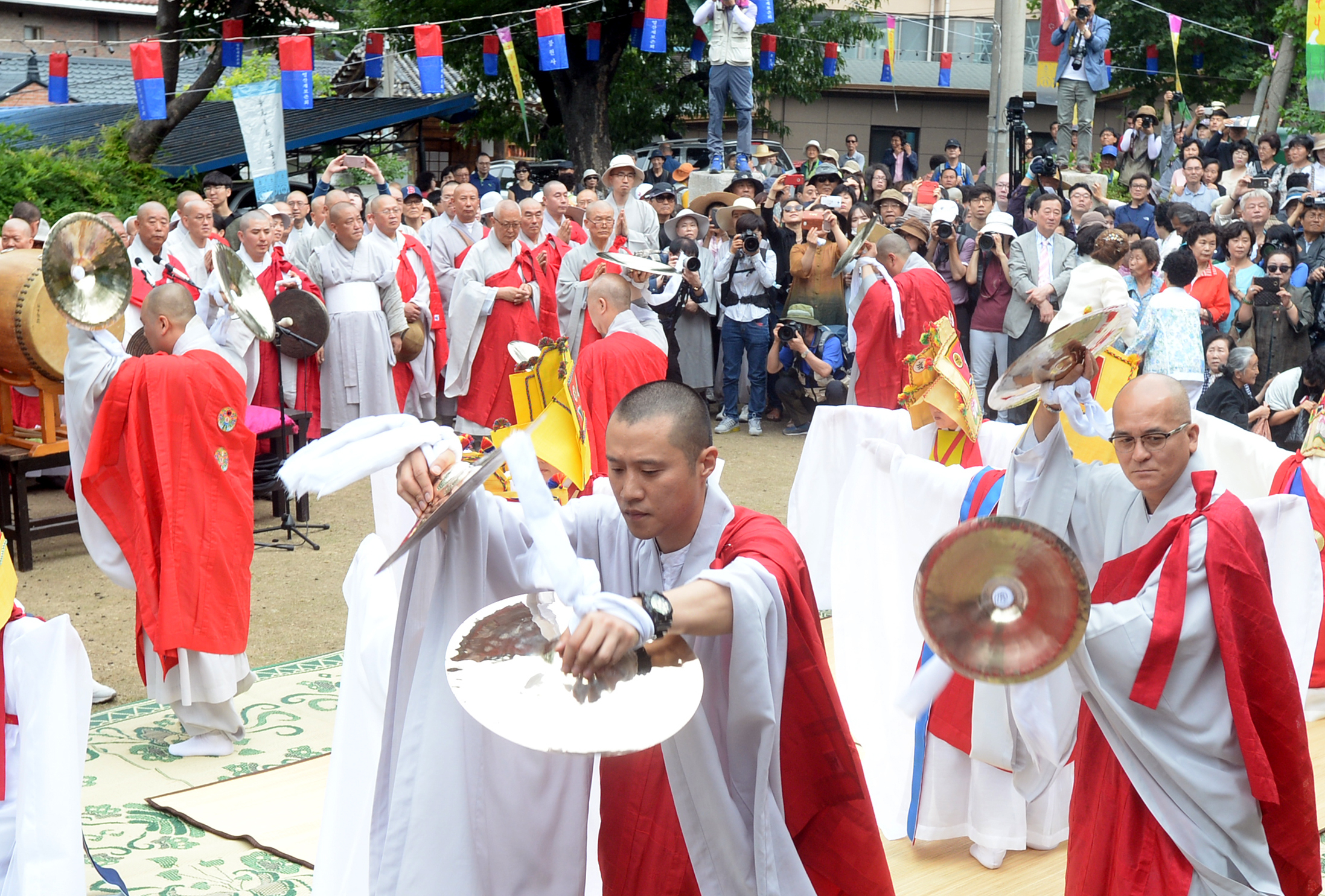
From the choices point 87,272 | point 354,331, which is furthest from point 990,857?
point 354,331

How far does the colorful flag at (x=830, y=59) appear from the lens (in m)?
20.4

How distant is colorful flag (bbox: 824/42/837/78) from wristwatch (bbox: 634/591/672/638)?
19950 mm

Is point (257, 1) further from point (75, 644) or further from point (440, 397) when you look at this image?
point (75, 644)

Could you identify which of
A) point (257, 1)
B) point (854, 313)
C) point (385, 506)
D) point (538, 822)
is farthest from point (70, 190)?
point (538, 822)

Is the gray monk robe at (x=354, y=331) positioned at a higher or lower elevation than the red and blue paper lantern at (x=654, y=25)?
lower

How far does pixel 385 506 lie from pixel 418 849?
163 centimetres

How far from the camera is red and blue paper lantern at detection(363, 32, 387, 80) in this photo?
54.8ft

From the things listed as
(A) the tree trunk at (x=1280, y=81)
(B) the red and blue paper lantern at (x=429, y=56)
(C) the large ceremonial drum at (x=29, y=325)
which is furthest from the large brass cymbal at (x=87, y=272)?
(A) the tree trunk at (x=1280, y=81)

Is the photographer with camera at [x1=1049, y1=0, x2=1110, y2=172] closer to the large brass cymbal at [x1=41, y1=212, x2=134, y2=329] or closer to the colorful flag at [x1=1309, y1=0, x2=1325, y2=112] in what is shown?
the colorful flag at [x1=1309, y1=0, x2=1325, y2=112]

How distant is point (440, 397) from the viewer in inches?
371

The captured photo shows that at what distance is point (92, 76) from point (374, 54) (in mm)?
12925

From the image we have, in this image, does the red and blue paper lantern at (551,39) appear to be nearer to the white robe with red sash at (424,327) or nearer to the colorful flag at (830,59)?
the white robe with red sash at (424,327)

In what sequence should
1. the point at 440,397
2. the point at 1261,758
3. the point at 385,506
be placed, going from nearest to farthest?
the point at 1261,758
the point at 385,506
the point at 440,397

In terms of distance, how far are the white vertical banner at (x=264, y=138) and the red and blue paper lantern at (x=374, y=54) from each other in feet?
21.9
